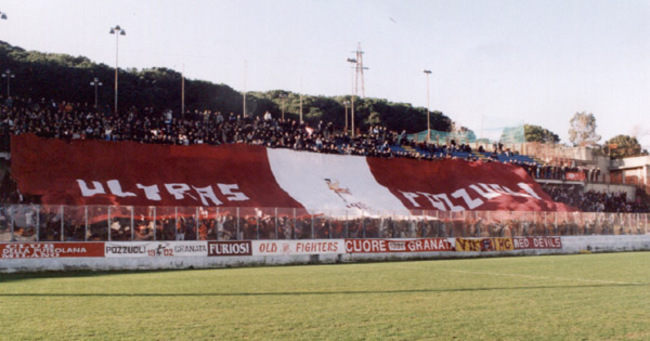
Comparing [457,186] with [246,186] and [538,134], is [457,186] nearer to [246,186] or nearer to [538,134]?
[246,186]

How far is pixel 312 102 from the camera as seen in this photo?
105438 mm

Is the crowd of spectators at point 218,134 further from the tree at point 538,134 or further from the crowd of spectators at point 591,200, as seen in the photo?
the tree at point 538,134

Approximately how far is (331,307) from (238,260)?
53.0ft

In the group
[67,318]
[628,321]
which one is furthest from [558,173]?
[67,318]

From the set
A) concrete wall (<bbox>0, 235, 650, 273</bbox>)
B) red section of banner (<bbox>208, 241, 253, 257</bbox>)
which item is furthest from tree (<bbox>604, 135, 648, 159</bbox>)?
red section of banner (<bbox>208, 241, 253, 257</bbox>)

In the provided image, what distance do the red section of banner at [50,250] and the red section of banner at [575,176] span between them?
158 ft

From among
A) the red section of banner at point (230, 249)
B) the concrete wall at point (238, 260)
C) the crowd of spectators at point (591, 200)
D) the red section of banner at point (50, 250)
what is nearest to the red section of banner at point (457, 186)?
the crowd of spectators at point (591, 200)

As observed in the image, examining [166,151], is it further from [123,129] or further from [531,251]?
[531,251]

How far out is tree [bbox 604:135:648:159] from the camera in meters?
99.9

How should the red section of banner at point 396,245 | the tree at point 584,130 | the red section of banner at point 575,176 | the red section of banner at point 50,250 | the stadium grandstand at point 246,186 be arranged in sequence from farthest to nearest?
the tree at point 584,130, the red section of banner at point 575,176, the red section of banner at point 396,245, the stadium grandstand at point 246,186, the red section of banner at point 50,250

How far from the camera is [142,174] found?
123 feet

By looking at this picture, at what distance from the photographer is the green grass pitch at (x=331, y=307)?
10.5m

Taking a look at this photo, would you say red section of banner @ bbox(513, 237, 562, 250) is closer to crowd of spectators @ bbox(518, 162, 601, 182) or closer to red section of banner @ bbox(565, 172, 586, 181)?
crowd of spectators @ bbox(518, 162, 601, 182)

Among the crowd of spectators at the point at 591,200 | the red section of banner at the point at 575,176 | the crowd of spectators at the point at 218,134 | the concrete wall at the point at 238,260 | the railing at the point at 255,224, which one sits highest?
the crowd of spectators at the point at 218,134
